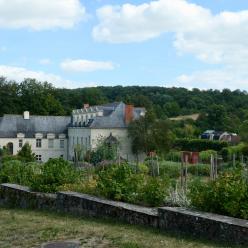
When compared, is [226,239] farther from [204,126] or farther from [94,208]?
[204,126]

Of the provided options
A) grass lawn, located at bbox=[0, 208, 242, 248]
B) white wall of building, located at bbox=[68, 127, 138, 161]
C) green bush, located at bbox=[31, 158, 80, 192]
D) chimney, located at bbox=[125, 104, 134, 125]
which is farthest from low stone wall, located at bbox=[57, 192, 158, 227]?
chimney, located at bbox=[125, 104, 134, 125]

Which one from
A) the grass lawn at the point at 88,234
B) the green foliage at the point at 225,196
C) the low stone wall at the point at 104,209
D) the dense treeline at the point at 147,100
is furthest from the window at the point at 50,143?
the green foliage at the point at 225,196

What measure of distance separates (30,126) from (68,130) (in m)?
5.24

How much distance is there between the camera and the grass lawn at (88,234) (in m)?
6.96

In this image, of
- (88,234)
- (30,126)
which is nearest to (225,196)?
(88,234)

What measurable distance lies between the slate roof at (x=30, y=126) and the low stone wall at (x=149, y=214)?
5581 centimetres

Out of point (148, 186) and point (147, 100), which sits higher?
point (147, 100)

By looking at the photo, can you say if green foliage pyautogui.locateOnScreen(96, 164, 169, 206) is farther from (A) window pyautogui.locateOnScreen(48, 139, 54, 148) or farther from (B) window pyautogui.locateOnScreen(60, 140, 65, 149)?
(B) window pyautogui.locateOnScreen(60, 140, 65, 149)

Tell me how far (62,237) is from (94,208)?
261 cm

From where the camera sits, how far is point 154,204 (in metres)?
9.73

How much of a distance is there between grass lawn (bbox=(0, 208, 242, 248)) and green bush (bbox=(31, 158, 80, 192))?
3.42 meters

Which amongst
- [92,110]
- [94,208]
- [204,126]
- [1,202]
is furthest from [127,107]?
[94,208]

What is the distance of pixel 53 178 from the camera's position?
13133 mm

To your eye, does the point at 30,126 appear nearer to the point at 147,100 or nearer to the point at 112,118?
the point at 112,118
